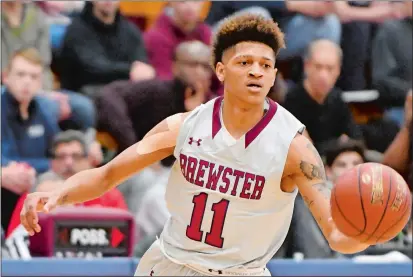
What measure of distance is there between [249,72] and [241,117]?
24 centimetres

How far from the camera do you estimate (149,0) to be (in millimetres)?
9719

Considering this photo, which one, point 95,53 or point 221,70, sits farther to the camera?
point 95,53

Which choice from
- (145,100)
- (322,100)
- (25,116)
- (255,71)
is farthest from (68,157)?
(255,71)

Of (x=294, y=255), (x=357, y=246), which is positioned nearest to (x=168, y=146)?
(x=357, y=246)

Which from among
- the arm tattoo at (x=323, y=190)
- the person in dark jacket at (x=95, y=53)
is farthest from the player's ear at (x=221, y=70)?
the person in dark jacket at (x=95, y=53)

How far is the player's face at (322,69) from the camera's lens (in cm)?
855

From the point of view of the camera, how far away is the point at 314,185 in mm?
4566

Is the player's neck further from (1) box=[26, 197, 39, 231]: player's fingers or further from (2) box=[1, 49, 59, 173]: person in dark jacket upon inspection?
(2) box=[1, 49, 59, 173]: person in dark jacket

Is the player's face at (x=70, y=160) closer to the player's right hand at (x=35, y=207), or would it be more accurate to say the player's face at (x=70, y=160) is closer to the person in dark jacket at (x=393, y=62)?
the player's right hand at (x=35, y=207)

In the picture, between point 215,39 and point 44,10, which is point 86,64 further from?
point 215,39

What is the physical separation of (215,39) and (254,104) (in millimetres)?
414

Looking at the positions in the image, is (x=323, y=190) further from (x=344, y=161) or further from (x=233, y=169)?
(x=344, y=161)

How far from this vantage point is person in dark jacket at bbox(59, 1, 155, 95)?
28.3ft

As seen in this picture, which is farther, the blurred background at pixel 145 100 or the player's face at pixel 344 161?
the player's face at pixel 344 161
